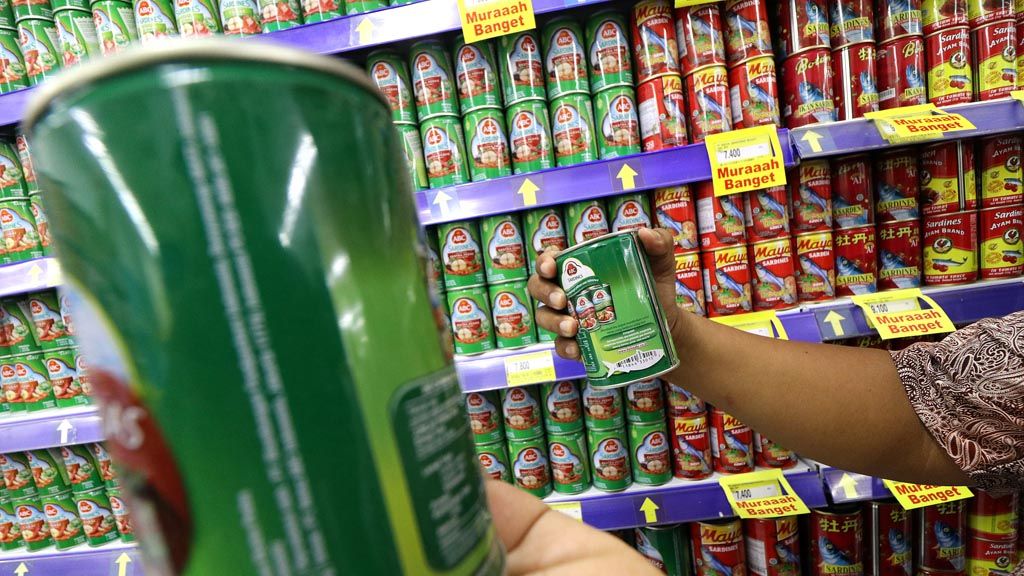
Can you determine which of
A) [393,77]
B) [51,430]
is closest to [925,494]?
[393,77]

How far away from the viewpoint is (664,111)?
1.23 m

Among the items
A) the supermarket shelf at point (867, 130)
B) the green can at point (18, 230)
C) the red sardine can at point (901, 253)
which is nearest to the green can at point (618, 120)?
the supermarket shelf at point (867, 130)

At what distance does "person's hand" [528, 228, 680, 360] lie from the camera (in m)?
0.92

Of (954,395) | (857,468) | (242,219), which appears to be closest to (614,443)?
(857,468)

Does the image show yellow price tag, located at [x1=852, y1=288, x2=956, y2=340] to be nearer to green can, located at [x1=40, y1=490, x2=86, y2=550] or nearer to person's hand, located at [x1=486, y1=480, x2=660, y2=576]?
person's hand, located at [x1=486, y1=480, x2=660, y2=576]

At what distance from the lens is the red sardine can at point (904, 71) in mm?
1194

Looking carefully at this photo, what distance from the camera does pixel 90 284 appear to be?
33cm

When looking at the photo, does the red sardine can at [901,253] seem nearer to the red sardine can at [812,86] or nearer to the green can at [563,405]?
the red sardine can at [812,86]

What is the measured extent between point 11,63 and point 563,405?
1.86 metres

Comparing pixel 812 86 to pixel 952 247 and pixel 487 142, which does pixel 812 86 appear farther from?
pixel 487 142

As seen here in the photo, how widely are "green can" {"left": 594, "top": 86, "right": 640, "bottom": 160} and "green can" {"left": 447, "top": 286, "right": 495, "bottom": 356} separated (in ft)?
1.66

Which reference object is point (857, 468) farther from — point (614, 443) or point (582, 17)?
point (582, 17)

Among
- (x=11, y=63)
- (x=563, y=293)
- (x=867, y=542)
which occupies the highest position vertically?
(x=11, y=63)

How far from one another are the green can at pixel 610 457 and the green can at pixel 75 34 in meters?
1.75
